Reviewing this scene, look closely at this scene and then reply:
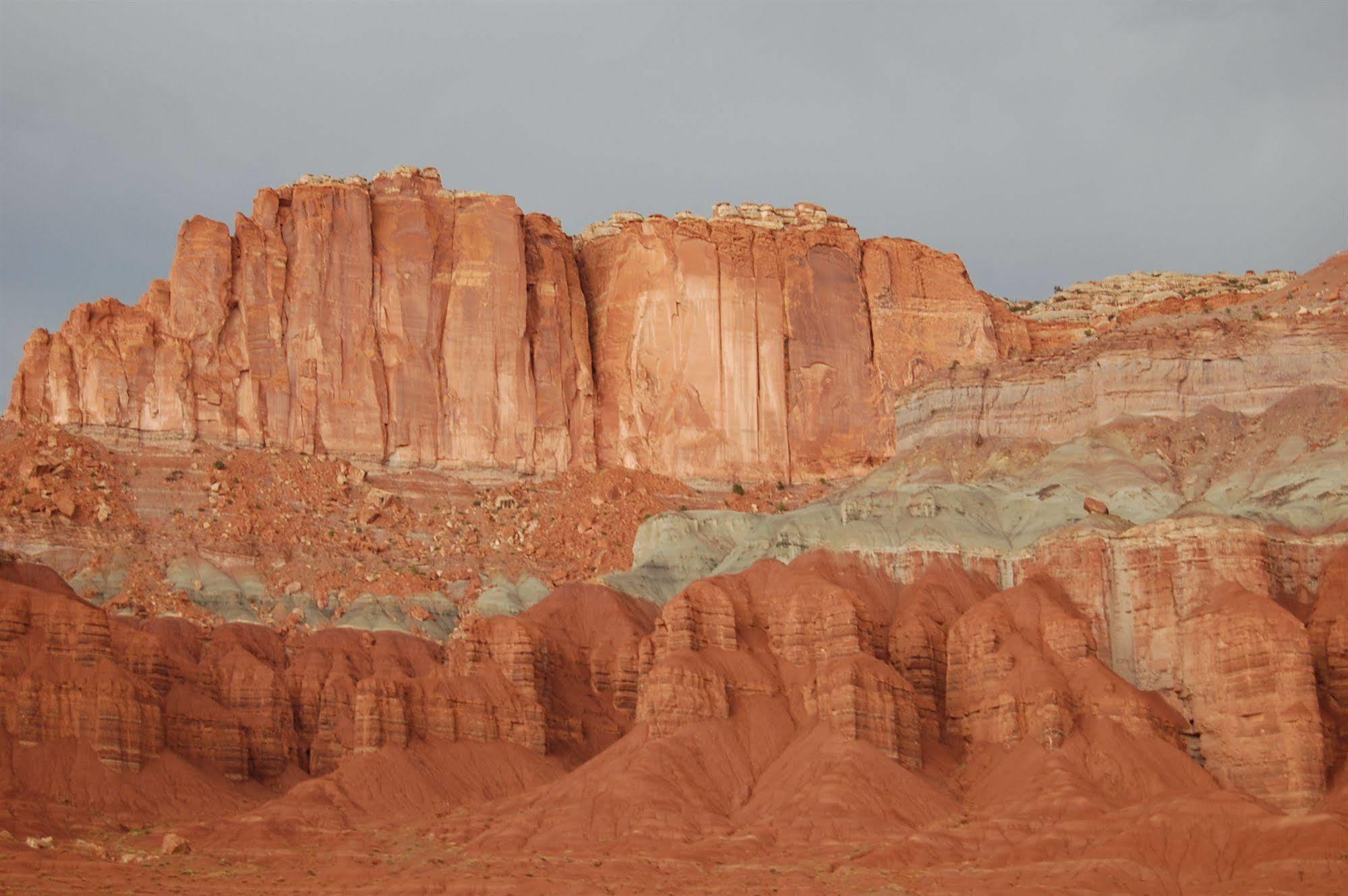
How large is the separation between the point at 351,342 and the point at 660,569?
28.0 meters

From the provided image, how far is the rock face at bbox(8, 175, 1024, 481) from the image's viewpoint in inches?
5098

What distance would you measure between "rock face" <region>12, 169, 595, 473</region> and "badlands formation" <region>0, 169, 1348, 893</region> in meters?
0.23

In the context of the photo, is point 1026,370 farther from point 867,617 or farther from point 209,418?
point 209,418

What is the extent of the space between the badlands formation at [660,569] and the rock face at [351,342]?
23 centimetres

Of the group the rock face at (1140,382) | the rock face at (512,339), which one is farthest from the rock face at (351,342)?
the rock face at (1140,382)

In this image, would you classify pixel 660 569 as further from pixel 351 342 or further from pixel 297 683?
pixel 351 342

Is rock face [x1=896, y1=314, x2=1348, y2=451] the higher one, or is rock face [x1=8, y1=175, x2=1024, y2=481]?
rock face [x1=8, y1=175, x2=1024, y2=481]

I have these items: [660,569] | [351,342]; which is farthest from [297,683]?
[351,342]

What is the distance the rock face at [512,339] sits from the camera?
130 meters

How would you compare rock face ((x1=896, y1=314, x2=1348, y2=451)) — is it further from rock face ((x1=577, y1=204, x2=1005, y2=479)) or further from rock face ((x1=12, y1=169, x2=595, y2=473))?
rock face ((x1=12, y1=169, x2=595, y2=473))

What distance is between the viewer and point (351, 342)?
133 m

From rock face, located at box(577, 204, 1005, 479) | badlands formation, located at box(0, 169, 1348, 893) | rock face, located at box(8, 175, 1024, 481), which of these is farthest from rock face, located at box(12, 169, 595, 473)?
rock face, located at box(577, 204, 1005, 479)

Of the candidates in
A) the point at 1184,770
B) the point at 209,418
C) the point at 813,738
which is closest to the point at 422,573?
the point at 209,418

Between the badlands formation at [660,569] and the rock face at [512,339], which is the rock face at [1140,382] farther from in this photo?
the rock face at [512,339]
